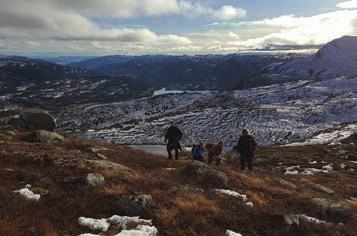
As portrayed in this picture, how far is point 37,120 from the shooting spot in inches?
1997

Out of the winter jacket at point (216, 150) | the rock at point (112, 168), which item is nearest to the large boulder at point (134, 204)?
the rock at point (112, 168)

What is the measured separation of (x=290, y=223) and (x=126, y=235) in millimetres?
6529

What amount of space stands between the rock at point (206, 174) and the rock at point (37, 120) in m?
32.6

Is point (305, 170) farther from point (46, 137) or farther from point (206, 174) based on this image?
point (206, 174)

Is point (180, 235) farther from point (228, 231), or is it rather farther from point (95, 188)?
point (95, 188)

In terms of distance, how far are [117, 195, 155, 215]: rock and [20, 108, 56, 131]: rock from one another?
125 feet

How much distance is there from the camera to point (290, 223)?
15.4 metres

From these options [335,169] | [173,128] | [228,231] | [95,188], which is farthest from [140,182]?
[335,169]

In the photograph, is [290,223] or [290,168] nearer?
[290,223]

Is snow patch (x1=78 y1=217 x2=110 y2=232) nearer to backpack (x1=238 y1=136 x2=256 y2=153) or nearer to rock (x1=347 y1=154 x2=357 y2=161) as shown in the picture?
backpack (x1=238 y1=136 x2=256 y2=153)

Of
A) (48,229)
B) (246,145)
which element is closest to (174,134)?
(246,145)

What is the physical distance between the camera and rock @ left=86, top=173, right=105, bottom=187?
16797 mm

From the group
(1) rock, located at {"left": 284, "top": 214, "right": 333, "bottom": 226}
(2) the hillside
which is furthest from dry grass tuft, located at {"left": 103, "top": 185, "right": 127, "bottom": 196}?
(1) rock, located at {"left": 284, "top": 214, "right": 333, "bottom": 226}

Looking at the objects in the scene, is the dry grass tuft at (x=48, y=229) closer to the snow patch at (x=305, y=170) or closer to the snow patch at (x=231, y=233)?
the snow patch at (x=231, y=233)
